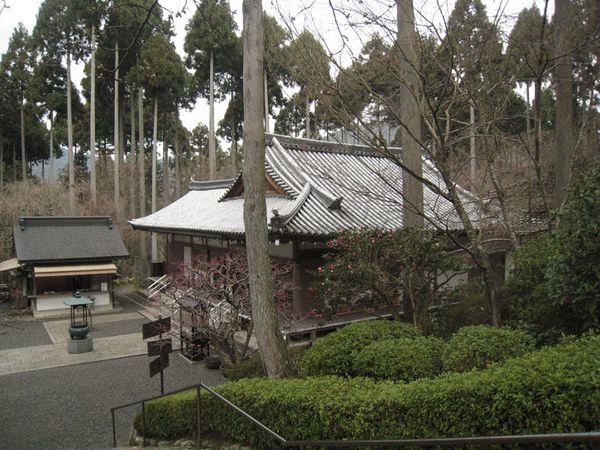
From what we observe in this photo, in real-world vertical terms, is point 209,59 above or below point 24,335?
above

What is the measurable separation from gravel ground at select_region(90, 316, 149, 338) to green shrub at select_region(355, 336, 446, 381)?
12884 millimetres

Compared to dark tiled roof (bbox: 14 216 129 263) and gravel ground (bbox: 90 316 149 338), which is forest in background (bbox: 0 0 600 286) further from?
gravel ground (bbox: 90 316 149 338)

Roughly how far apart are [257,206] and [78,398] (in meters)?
7.03

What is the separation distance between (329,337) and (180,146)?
3828cm

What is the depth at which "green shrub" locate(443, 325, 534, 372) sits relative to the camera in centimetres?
446

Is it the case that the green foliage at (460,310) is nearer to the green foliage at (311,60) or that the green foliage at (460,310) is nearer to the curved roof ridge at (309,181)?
the green foliage at (311,60)

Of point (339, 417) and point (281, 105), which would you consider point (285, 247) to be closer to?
point (339, 417)

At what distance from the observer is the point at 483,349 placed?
448cm

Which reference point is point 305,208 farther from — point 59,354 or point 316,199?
point 59,354

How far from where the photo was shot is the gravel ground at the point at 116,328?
619 inches

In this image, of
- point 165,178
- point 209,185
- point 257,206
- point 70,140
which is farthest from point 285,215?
point 165,178

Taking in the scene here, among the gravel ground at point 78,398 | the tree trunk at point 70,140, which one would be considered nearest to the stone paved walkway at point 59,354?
the gravel ground at point 78,398

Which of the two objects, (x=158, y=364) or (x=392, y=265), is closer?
(x=392, y=265)

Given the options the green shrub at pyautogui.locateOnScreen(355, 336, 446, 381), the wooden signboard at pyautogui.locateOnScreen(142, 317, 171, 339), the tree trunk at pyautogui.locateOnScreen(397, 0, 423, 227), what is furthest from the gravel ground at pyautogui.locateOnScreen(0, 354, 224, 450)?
the tree trunk at pyautogui.locateOnScreen(397, 0, 423, 227)
